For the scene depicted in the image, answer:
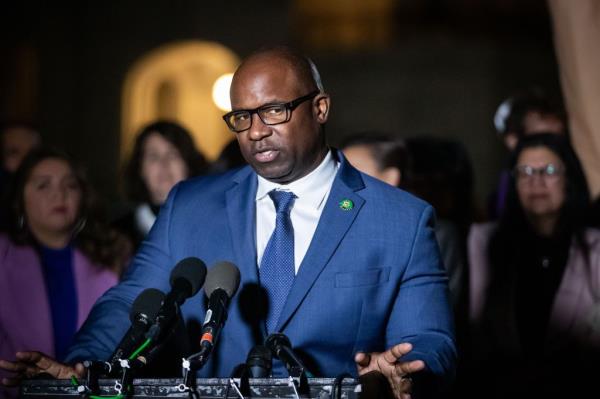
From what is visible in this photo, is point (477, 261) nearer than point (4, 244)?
No

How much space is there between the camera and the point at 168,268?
11.3 ft

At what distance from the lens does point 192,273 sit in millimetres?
2775

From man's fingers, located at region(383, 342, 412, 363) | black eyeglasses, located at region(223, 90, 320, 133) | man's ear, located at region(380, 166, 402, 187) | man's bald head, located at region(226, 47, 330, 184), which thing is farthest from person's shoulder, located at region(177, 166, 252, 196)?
man's ear, located at region(380, 166, 402, 187)

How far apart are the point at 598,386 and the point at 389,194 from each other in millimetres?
1993

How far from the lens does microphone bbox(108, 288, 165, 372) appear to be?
254 centimetres

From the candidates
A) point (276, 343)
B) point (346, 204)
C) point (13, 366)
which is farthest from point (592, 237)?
point (13, 366)

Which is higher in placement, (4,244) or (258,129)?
(258,129)

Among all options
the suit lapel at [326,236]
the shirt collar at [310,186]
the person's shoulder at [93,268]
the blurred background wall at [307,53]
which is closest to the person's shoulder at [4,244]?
the person's shoulder at [93,268]

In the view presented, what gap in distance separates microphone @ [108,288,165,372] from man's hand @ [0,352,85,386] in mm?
407

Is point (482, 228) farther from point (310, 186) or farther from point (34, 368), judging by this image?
point (34, 368)

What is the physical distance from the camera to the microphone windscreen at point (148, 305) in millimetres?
2598

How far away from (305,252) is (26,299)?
1.92 m

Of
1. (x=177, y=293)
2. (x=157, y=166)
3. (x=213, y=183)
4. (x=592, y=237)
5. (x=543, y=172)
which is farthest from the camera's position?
(x=157, y=166)

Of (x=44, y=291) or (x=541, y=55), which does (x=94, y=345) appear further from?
(x=541, y=55)
